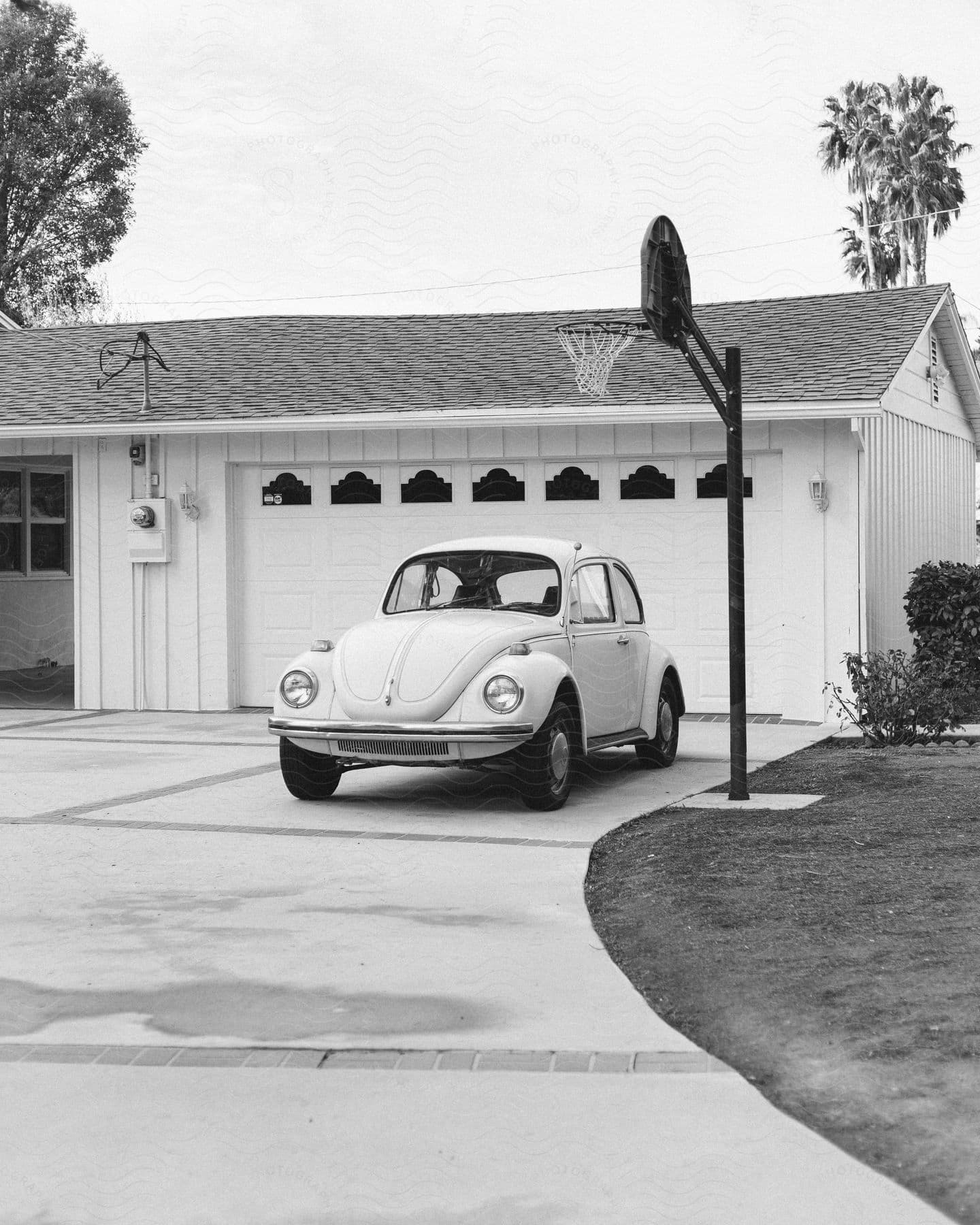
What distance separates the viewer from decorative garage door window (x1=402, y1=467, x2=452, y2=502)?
15562 mm

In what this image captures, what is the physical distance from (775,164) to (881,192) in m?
29.1

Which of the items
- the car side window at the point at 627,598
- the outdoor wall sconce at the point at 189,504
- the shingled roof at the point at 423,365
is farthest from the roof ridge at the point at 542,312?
the car side window at the point at 627,598

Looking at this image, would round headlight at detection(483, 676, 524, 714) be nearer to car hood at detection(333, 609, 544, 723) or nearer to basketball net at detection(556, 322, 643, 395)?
car hood at detection(333, 609, 544, 723)

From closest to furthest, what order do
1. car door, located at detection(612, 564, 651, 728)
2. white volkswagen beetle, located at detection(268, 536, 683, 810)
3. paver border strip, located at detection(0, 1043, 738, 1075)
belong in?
paver border strip, located at detection(0, 1043, 738, 1075) < white volkswagen beetle, located at detection(268, 536, 683, 810) < car door, located at detection(612, 564, 651, 728)

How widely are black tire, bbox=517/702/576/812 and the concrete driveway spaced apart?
2.00 ft

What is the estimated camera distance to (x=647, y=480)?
49.3 ft

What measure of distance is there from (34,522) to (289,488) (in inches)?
268

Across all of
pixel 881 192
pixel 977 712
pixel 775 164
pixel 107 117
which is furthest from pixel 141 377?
pixel 881 192

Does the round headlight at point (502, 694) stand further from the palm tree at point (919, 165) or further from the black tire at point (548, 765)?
the palm tree at point (919, 165)

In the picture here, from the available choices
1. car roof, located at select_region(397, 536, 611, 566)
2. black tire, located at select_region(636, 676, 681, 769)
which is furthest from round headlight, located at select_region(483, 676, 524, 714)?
black tire, located at select_region(636, 676, 681, 769)

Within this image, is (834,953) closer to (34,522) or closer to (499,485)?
(499,485)

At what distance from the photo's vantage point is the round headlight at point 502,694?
347 inches

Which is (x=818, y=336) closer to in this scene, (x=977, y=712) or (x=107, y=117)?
(x=977, y=712)

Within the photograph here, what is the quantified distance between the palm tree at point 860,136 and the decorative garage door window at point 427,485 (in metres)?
30.8
